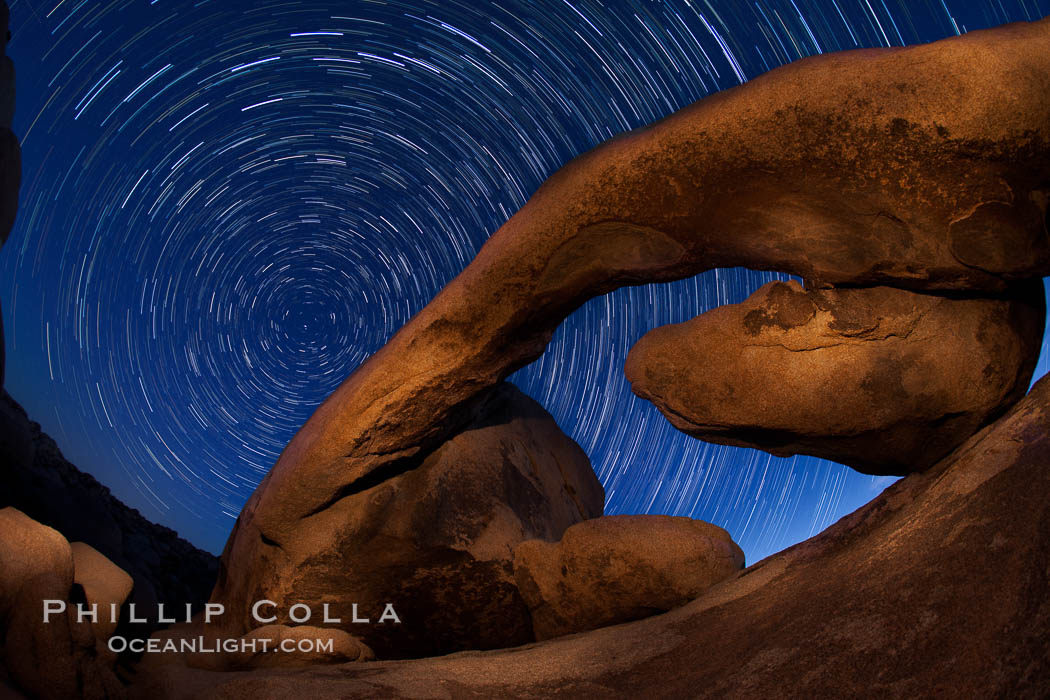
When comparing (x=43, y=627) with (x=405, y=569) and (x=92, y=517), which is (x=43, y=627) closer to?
(x=405, y=569)

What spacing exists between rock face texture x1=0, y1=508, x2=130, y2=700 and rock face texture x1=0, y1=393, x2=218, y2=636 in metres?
3.09

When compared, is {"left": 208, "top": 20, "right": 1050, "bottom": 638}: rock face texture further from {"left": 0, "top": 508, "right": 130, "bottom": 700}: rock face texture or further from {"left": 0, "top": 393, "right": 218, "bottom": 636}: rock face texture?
{"left": 0, "top": 393, "right": 218, "bottom": 636}: rock face texture

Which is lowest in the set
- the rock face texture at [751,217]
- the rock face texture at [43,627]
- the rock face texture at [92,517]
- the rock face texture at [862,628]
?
the rock face texture at [862,628]

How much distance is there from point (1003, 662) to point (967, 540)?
80 cm

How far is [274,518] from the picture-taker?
223 inches

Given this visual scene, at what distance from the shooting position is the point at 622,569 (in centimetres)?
515

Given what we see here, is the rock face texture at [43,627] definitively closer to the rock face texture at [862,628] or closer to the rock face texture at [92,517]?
the rock face texture at [862,628]

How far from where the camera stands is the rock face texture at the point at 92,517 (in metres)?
8.99

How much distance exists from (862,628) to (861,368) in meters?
1.93

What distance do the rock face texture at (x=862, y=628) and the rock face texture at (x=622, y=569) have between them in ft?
1.17

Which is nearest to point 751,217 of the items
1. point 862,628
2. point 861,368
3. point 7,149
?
point 861,368

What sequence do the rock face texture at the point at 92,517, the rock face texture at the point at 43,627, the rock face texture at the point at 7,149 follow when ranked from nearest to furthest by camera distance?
the rock face texture at the point at 43,627 < the rock face texture at the point at 7,149 < the rock face texture at the point at 92,517

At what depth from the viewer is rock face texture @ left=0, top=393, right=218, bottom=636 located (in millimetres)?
8992

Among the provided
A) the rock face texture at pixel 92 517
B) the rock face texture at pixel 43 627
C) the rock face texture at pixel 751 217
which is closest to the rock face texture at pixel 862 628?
the rock face texture at pixel 43 627
